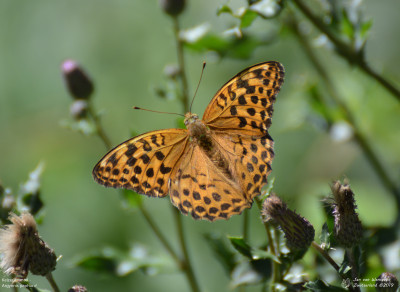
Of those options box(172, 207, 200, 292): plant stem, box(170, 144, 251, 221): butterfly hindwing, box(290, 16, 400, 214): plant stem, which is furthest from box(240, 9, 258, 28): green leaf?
box(172, 207, 200, 292): plant stem

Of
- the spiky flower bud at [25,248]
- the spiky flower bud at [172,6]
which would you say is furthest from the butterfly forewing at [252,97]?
the spiky flower bud at [25,248]

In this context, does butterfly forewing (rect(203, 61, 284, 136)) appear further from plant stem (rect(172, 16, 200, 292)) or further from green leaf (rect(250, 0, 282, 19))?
plant stem (rect(172, 16, 200, 292))

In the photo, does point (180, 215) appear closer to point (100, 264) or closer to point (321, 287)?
point (100, 264)

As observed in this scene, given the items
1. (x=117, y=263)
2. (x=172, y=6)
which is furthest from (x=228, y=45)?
(x=117, y=263)

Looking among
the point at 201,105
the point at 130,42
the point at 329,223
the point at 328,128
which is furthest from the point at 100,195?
the point at 329,223

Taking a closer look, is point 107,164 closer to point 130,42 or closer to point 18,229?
point 18,229
